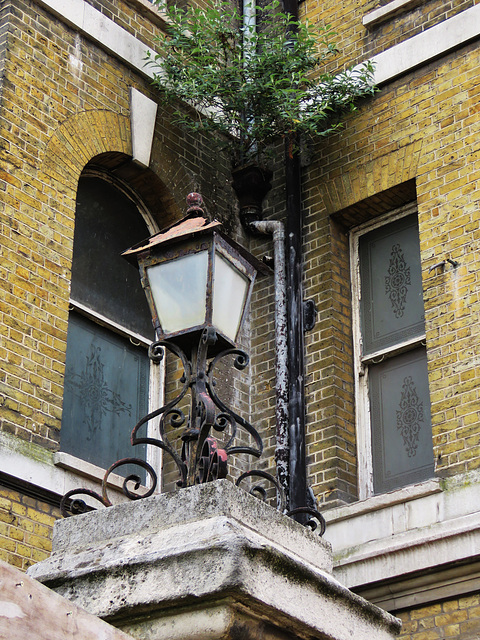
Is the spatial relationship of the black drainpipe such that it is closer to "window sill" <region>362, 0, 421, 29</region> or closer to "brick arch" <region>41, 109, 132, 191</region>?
"window sill" <region>362, 0, 421, 29</region>

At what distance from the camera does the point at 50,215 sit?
Answer: 742 centimetres

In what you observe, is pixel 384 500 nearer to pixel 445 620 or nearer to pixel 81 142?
pixel 445 620

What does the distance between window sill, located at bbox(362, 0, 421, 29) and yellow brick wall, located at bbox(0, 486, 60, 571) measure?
4.83 meters

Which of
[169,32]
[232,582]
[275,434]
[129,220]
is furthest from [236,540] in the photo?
[169,32]

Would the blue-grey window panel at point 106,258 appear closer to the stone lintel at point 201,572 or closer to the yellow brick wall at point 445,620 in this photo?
the yellow brick wall at point 445,620

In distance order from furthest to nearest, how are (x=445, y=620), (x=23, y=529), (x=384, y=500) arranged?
(x=384, y=500) < (x=445, y=620) < (x=23, y=529)

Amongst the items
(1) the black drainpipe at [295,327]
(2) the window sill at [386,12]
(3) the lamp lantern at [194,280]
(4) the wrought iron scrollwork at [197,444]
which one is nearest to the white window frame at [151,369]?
(1) the black drainpipe at [295,327]

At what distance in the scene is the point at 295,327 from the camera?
27.8 ft

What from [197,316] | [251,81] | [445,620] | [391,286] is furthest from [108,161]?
[197,316]

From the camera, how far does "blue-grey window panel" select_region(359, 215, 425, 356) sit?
8211mm

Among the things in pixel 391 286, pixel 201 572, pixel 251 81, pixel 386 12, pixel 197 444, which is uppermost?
pixel 386 12

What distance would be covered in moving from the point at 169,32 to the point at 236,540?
6252mm

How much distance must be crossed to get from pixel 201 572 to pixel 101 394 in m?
4.51

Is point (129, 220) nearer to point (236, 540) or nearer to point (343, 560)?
point (343, 560)
